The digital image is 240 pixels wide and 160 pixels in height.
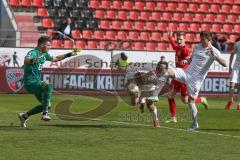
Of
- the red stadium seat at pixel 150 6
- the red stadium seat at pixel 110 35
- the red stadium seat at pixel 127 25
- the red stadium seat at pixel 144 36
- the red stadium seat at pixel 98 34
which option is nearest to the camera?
the red stadium seat at pixel 98 34

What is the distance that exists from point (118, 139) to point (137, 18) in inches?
954

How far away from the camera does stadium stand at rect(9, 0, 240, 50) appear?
34688mm

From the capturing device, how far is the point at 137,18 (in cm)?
3712

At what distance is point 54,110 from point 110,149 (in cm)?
941

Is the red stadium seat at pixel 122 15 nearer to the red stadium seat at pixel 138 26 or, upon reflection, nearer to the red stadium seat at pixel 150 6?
the red stadium seat at pixel 138 26

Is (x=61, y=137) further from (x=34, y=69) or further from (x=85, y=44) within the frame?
(x=85, y=44)

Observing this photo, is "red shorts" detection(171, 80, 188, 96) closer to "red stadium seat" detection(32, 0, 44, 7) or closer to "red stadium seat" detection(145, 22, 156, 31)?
"red stadium seat" detection(32, 0, 44, 7)

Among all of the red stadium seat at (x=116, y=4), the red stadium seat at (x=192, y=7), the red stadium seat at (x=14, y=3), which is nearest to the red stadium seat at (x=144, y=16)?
the red stadium seat at (x=116, y=4)

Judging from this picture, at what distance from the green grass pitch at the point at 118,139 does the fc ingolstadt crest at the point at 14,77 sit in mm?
9406

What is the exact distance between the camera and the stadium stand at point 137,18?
34.7 meters

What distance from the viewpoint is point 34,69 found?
15.4 m

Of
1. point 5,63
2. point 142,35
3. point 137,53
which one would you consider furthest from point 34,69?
point 142,35

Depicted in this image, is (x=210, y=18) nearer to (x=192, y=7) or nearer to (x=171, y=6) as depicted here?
(x=192, y=7)

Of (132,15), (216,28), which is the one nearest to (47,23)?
(132,15)
